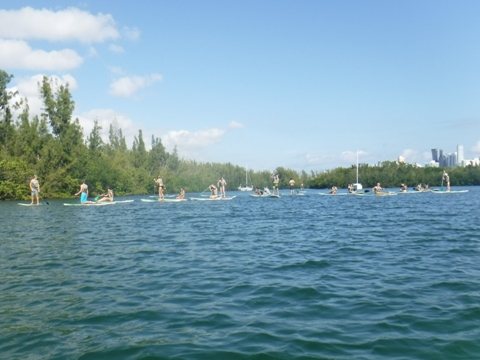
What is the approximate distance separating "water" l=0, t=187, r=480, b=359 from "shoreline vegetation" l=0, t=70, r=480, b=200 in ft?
153

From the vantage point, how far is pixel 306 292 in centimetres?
784

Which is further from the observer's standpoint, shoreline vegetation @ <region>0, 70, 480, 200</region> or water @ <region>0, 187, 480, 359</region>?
shoreline vegetation @ <region>0, 70, 480, 200</region>

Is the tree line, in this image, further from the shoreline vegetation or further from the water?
the water

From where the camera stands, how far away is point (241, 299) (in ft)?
24.2

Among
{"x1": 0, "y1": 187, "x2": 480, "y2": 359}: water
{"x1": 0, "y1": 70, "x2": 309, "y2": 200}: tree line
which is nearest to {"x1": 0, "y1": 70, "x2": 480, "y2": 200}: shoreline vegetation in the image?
{"x1": 0, "y1": 70, "x2": 309, "y2": 200}: tree line

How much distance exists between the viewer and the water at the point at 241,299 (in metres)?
5.29

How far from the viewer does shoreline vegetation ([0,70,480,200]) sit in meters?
57.8

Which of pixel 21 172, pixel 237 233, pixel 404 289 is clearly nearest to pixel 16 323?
pixel 404 289

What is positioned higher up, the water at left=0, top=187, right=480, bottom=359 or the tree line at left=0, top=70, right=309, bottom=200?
the tree line at left=0, top=70, right=309, bottom=200

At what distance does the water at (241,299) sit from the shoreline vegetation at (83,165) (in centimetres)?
4657

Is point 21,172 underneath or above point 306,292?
above

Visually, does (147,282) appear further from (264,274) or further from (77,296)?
(264,274)

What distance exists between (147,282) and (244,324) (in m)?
3.29

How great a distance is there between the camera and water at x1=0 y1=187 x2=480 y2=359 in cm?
529
